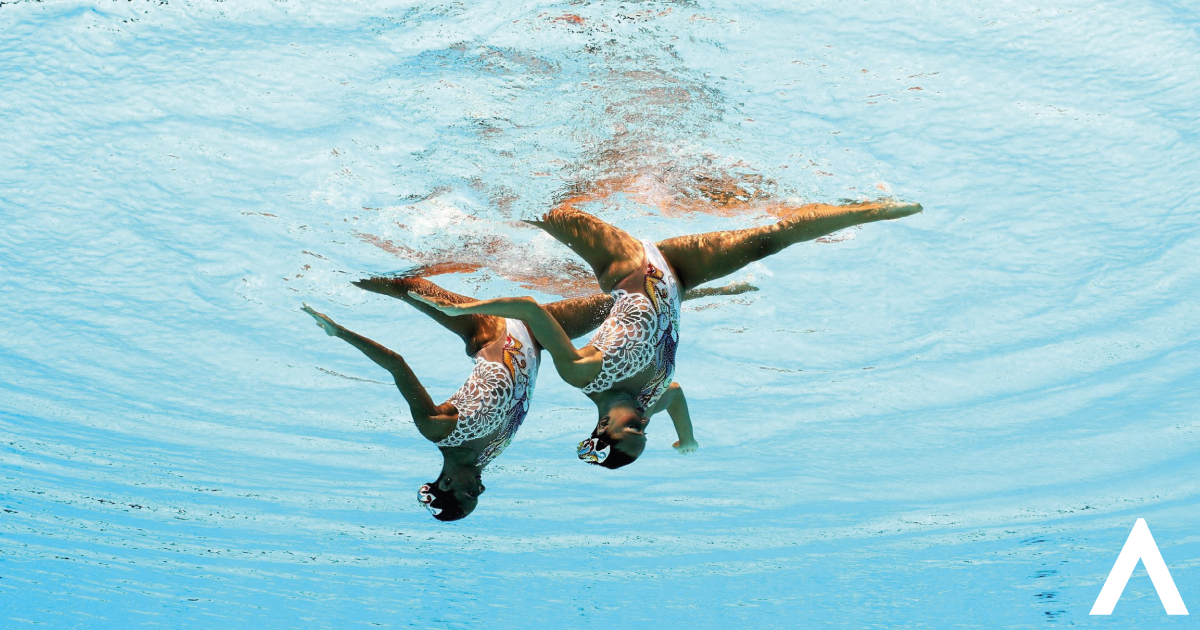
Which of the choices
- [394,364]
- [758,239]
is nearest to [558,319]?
[394,364]

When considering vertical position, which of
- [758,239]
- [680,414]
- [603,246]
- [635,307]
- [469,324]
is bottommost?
[680,414]

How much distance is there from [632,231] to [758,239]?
9.52ft

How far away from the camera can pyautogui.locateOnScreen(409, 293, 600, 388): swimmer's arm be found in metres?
4.92

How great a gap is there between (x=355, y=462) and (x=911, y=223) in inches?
547

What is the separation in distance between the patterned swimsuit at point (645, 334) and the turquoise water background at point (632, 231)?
6.28ft

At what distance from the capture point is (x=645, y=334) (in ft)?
20.0

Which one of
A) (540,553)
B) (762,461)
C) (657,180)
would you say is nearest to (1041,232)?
(657,180)

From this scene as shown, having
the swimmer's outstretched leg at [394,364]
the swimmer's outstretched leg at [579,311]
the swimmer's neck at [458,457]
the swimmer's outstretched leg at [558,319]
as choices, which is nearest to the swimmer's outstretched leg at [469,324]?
the swimmer's outstretched leg at [558,319]

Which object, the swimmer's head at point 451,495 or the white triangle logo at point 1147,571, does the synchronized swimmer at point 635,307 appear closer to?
the swimmer's head at point 451,495

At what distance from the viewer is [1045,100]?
7.68 metres

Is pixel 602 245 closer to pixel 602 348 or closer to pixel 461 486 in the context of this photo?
pixel 602 348

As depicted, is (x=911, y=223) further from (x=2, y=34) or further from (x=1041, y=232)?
(x=2, y=34)

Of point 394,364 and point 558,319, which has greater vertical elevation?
point 394,364

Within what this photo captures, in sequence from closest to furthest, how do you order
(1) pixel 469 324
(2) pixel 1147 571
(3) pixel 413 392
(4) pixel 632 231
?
(3) pixel 413 392 → (1) pixel 469 324 → (4) pixel 632 231 → (2) pixel 1147 571
